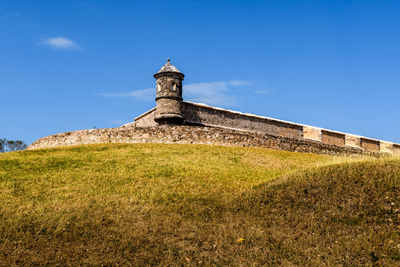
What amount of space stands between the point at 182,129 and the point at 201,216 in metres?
16.2

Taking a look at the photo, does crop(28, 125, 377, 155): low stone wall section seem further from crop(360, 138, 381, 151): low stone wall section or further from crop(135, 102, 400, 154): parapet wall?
crop(360, 138, 381, 151): low stone wall section

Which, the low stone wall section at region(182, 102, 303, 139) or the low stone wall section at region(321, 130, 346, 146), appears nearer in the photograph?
the low stone wall section at region(182, 102, 303, 139)

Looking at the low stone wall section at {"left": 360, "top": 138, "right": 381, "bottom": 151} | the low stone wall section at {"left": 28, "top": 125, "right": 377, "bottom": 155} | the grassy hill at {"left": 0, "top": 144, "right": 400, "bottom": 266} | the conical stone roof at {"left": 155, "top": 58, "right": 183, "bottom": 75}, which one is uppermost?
the conical stone roof at {"left": 155, "top": 58, "right": 183, "bottom": 75}

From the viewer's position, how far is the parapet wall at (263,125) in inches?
1303

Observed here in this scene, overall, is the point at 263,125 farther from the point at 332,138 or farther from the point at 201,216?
the point at 201,216

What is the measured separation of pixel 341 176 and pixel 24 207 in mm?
11333

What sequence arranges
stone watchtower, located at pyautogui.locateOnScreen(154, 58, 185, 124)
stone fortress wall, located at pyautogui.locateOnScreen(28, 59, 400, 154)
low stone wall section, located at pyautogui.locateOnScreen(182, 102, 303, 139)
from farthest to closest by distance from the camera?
low stone wall section, located at pyautogui.locateOnScreen(182, 102, 303, 139) → stone watchtower, located at pyautogui.locateOnScreen(154, 58, 185, 124) → stone fortress wall, located at pyautogui.locateOnScreen(28, 59, 400, 154)

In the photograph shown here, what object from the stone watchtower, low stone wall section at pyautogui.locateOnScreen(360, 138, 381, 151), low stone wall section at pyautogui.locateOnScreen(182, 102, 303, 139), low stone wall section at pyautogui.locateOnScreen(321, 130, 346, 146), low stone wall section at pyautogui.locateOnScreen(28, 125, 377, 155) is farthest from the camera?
low stone wall section at pyautogui.locateOnScreen(360, 138, 381, 151)

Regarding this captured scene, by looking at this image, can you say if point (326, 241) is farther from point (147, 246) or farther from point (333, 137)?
point (333, 137)

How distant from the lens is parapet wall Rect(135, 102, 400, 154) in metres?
33.1

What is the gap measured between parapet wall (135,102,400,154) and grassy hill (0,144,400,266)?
1351 centimetres

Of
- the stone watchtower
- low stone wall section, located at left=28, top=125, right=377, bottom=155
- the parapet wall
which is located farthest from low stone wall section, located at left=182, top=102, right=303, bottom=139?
low stone wall section, located at left=28, top=125, right=377, bottom=155

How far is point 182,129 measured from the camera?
29.0 meters

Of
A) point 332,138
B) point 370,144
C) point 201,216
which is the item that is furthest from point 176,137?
point 370,144
